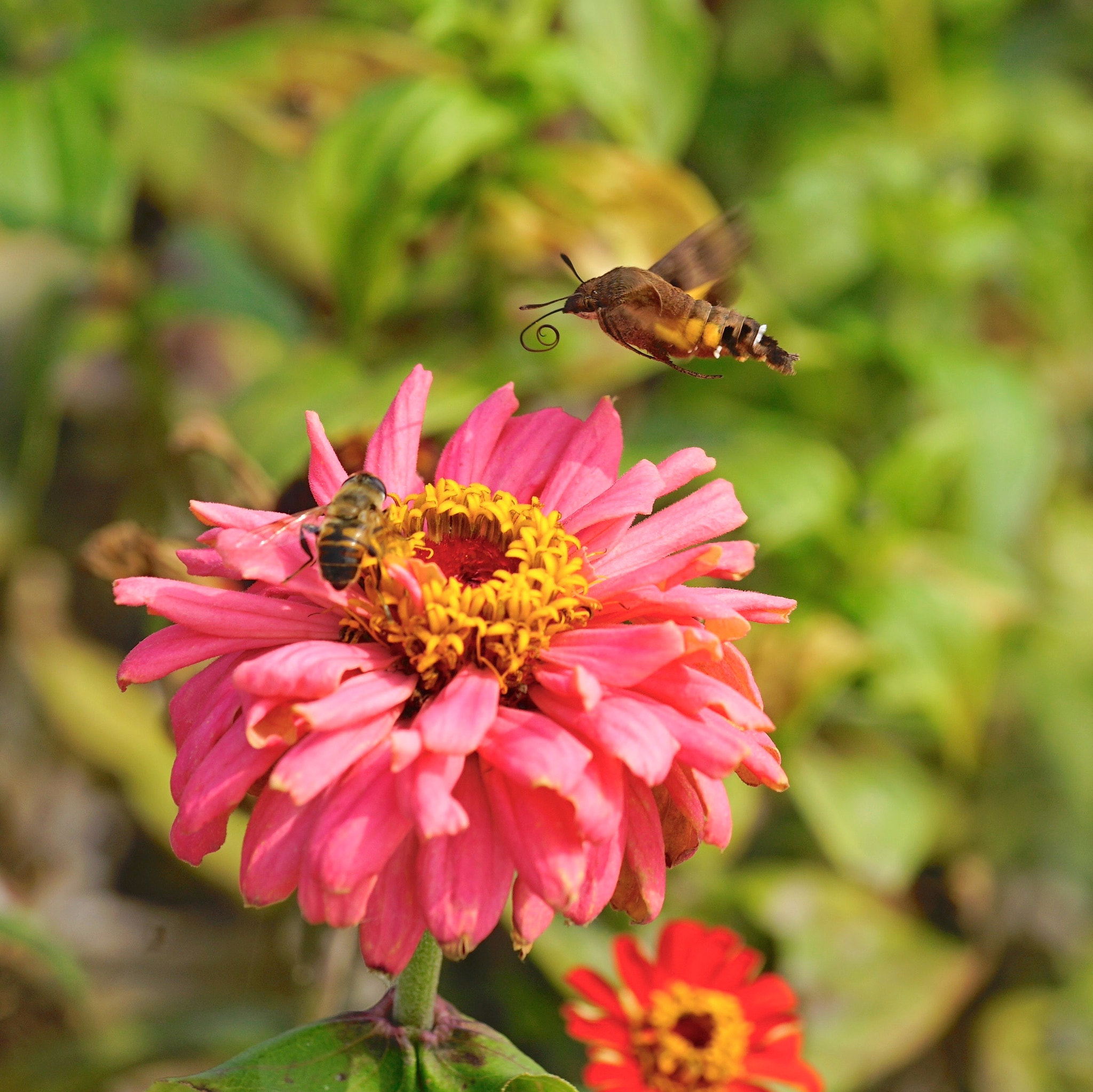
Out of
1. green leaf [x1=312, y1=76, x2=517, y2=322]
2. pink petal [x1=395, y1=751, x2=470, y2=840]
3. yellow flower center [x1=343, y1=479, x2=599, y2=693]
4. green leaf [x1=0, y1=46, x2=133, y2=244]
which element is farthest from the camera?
green leaf [x1=0, y1=46, x2=133, y2=244]

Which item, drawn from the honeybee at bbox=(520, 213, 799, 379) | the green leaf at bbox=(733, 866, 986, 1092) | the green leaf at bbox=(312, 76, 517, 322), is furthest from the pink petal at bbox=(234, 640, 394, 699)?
the green leaf at bbox=(733, 866, 986, 1092)

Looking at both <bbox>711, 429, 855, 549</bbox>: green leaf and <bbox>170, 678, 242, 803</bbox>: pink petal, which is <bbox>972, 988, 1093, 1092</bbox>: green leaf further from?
<bbox>170, 678, 242, 803</bbox>: pink petal

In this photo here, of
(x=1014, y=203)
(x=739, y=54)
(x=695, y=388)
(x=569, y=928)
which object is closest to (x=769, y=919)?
(x=569, y=928)

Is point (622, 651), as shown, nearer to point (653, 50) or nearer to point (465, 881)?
point (465, 881)

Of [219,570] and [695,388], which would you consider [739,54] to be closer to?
[695,388]

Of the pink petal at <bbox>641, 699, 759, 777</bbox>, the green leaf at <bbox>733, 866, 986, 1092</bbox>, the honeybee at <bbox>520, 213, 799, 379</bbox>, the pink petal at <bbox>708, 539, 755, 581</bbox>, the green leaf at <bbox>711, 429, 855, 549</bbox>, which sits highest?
the honeybee at <bbox>520, 213, 799, 379</bbox>

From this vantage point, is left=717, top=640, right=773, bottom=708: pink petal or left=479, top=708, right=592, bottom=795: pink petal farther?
left=717, top=640, right=773, bottom=708: pink petal
